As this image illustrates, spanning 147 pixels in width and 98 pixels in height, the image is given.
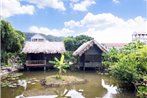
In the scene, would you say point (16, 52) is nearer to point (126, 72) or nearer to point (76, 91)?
point (76, 91)

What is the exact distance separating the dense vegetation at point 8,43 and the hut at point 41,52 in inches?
59.7

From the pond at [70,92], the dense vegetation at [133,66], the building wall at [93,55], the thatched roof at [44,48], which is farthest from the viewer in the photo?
the thatched roof at [44,48]

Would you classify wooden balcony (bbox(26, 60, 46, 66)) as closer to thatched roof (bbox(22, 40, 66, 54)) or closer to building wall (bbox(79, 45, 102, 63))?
thatched roof (bbox(22, 40, 66, 54))

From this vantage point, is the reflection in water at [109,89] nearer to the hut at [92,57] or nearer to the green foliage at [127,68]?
the green foliage at [127,68]

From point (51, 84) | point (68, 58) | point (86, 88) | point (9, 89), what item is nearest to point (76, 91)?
point (86, 88)

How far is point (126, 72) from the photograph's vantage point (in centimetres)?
1187

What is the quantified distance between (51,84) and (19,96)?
120 inches

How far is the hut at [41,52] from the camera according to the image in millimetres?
22291

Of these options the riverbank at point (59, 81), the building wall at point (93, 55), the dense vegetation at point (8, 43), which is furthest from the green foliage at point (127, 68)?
the dense vegetation at point (8, 43)

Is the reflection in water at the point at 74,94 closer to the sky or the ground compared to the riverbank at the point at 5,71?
closer to the ground

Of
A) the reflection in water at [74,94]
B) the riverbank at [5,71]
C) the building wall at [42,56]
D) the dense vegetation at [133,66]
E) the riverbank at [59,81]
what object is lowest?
the reflection in water at [74,94]

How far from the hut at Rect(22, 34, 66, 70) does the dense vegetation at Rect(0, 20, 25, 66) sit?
4.98ft

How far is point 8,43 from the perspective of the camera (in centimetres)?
2275

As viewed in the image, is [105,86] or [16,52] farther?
[16,52]
